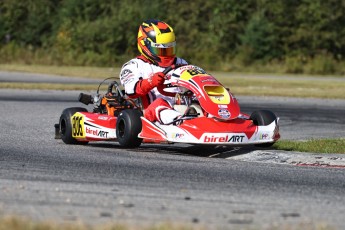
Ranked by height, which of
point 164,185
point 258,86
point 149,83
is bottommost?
point 258,86

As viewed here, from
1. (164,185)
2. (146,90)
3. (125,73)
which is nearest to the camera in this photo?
(164,185)

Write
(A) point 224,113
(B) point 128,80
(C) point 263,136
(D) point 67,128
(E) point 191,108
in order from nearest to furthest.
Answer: (A) point 224,113
(C) point 263,136
(E) point 191,108
(B) point 128,80
(D) point 67,128

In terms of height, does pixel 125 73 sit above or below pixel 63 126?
above

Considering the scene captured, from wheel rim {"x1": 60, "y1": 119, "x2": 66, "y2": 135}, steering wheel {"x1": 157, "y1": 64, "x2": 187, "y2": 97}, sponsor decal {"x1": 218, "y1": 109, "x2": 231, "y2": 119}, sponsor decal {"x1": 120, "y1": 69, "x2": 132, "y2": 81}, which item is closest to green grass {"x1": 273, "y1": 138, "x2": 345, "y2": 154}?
sponsor decal {"x1": 218, "y1": 109, "x2": 231, "y2": 119}

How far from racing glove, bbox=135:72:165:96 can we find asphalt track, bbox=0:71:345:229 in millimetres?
774

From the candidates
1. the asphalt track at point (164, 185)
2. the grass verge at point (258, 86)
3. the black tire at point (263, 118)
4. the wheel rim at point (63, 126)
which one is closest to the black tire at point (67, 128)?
the wheel rim at point (63, 126)

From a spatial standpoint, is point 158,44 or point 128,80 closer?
point 128,80

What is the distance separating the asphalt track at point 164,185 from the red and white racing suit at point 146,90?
1.63 ft

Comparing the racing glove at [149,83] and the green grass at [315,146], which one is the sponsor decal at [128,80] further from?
the green grass at [315,146]

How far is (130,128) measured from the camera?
12.1 m

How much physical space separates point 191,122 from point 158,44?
1834 millimetres

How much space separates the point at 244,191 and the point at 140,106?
492cm

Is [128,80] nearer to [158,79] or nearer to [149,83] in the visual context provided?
[149,83]

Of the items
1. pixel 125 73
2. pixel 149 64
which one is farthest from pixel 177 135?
pixel 149 64
